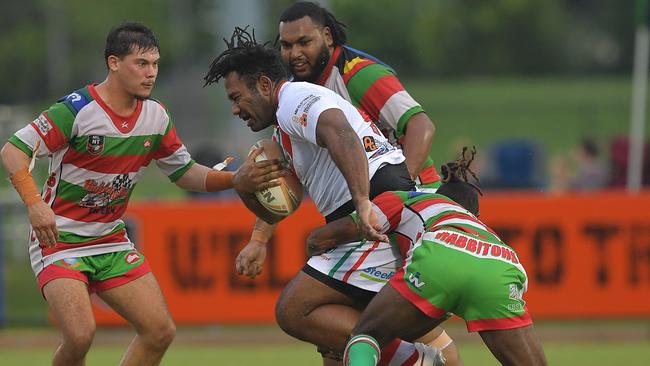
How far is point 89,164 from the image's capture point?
7.91 m

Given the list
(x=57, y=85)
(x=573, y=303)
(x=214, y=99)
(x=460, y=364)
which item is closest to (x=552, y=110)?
(x=214, y=99)

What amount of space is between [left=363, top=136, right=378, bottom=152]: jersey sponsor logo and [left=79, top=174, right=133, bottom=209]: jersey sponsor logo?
1.69 m

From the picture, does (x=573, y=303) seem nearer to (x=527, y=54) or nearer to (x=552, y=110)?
(x=552, y=110)

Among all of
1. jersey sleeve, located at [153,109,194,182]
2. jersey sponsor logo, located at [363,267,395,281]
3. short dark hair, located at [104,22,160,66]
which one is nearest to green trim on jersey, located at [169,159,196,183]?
jersey sleeve, located at [153,109,194,182]

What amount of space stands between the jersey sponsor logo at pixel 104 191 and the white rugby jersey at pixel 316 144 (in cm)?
117

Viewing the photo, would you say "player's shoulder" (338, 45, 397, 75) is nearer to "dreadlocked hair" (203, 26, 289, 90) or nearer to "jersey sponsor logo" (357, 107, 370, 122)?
"jersey sponsor logo" (357, 107, 370, 122)

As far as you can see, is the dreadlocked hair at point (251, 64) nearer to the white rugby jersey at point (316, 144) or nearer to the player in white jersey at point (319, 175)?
the player in white jersey at point (319, 175)

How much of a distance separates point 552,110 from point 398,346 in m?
31.0

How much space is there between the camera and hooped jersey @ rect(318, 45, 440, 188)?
773cm

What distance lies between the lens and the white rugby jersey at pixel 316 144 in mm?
6969

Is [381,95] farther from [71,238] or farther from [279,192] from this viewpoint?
[71,238]

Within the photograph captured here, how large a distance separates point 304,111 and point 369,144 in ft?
1.77

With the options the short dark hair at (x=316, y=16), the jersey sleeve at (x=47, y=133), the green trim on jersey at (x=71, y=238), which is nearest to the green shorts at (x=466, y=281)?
the short dark hair at (x=316, y=16)

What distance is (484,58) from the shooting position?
4194 cm
